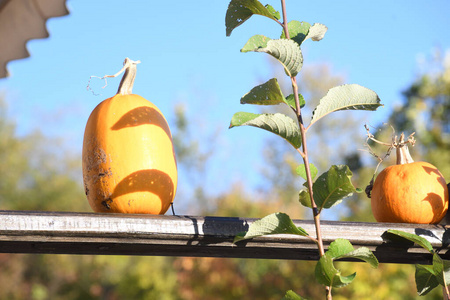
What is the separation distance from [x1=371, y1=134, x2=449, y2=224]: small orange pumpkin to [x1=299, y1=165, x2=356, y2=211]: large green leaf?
0.36 metres

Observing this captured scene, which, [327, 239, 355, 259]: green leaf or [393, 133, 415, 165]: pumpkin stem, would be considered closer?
[327, 239, 355, 259]: green leaf

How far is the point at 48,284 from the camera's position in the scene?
1297 cm

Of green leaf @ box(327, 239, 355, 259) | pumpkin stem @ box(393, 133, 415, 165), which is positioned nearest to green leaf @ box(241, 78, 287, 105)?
green leaf @ box(327, 239, 355, 259)

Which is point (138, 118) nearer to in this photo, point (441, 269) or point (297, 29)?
point (297, 29)

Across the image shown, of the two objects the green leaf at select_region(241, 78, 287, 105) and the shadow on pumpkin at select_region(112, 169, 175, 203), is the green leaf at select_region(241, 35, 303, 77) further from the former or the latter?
the shadow on pumpkin at select_region(112, 169, 175, 203)

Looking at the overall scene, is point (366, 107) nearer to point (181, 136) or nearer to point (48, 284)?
point (48, 284)

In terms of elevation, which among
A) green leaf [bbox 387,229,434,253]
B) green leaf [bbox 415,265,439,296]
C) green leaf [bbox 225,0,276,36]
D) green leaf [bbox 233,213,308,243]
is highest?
green leaf [bbox 225,0,276,36]

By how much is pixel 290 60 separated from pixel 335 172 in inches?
8.4

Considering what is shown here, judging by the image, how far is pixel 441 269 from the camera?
94 centimetres

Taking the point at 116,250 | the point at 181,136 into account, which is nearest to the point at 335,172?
the point at 116,250

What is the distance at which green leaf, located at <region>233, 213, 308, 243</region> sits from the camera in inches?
33.2

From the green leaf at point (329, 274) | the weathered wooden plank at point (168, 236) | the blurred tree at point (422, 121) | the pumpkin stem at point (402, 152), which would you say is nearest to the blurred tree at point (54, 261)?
the blurred tree at point (422, 121)

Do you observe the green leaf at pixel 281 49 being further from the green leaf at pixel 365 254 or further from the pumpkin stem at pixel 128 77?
the pumpkin stem at pixel 128 77

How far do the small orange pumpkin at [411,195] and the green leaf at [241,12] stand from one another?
0.56 metres
